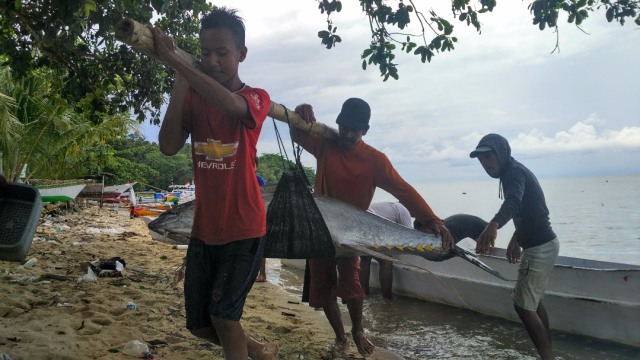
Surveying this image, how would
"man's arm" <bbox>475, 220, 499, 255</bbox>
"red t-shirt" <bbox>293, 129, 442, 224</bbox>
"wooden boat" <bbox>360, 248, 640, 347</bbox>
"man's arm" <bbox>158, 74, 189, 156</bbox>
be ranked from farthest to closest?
"wooden boat" <bbox>360, 248, 640, 347</bbox>
"man's arm" <bbox>475, 220, 499, 255</bbox>
"red t-shirt" <bbox>293, 129, 442, 224</bbox>
"man's arm" <bbox>158, 74, 189, 156</bbox>

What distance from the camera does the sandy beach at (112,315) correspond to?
3170 mm

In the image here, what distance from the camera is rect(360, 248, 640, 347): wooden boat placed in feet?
16.5

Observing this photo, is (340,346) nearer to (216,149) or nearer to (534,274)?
(534,274)

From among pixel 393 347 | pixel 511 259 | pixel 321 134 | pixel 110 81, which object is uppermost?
pixel 110 81

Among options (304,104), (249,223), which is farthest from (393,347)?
(249,223)

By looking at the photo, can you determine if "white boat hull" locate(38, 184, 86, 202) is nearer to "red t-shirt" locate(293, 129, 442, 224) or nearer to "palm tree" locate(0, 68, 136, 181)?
"palm tree" locate(0, 68, 136, 181)

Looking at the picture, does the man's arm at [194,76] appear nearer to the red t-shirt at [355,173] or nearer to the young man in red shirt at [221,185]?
the young man in red shirt at [221,185]

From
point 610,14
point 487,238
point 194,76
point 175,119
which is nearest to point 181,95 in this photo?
point 175,119

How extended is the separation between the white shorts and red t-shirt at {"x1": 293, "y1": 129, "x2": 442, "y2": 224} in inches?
50.4

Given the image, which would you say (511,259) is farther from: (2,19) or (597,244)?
(597,244)

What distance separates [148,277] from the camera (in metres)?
6.05

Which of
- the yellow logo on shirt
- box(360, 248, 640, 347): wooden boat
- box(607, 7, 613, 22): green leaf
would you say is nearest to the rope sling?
the yellow logo on shirt

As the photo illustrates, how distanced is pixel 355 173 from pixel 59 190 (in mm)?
12792

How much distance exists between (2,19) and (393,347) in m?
5.40
